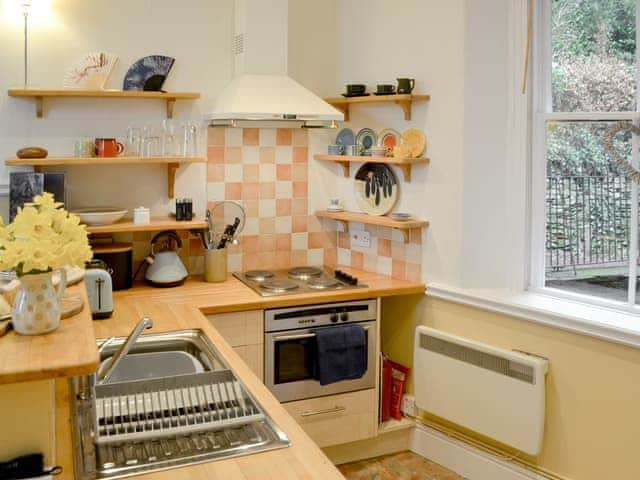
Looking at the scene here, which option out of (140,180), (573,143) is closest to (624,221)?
(573,143)

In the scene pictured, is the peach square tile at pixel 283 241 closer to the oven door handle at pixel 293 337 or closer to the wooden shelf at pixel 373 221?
the wooden shelf at pixel 373 221

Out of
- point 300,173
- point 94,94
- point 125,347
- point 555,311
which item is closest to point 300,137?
point 300,173

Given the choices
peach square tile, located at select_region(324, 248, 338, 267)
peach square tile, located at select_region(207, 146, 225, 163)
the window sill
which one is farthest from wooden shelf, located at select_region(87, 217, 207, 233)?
the window sill

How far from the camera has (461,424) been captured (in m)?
3.42

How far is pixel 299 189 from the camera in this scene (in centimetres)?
415

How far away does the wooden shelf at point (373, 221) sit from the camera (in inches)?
141

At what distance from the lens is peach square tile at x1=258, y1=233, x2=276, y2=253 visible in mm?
4074

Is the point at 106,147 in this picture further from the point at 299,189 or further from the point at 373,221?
the point at 373,221

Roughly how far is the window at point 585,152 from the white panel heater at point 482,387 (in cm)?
42

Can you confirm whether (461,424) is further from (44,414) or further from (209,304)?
(44,414)

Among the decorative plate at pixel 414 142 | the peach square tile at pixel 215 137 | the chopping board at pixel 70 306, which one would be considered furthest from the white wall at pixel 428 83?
the chopping board at pixel 70 306

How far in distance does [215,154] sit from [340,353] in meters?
1.27

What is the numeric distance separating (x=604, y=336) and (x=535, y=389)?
1.31ft

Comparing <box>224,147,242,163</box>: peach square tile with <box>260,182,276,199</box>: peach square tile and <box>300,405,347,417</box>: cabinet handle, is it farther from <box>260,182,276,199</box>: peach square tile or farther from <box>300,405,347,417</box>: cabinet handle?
<box>300,405,347,417</box>: cabinet handle
